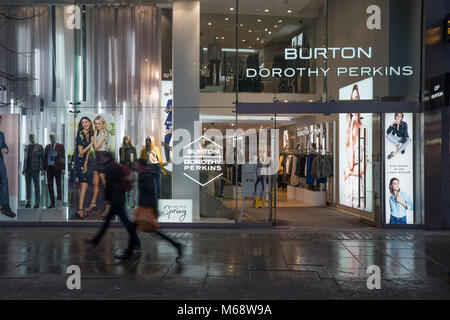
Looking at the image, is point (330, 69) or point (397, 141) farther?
point (330, 69)

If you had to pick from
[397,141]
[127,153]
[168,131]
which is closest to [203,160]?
[168,131]

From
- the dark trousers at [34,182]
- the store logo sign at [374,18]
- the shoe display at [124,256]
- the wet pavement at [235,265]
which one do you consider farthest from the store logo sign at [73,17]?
the store logo sign at [374,18]

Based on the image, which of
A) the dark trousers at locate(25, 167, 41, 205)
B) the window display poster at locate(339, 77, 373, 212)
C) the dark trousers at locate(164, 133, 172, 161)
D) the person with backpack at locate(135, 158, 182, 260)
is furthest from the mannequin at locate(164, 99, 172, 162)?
the window display poster at locate(339, 77, 373, 212)

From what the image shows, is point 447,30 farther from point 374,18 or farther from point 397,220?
point 397,220

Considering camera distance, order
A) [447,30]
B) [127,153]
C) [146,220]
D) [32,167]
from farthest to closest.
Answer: [32,167] < [127,153] < [447,30] < [146,220]

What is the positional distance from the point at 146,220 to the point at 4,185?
6043 millimetres

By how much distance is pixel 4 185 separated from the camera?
1248 cm

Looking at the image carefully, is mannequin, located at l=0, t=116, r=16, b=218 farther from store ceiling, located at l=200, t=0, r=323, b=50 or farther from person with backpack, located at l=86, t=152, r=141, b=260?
store ceiling, located at l=200, t=0, r=323, b=50

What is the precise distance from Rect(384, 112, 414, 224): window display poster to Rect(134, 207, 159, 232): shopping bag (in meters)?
6.61

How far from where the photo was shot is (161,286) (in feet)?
22.2

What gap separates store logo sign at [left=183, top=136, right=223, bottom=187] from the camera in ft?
40.1

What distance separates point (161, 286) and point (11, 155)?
300 inches
